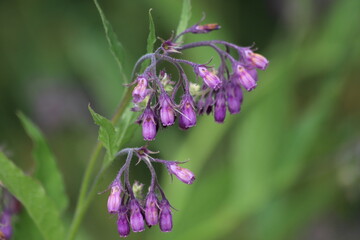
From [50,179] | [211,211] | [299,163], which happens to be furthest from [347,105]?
[50,179]

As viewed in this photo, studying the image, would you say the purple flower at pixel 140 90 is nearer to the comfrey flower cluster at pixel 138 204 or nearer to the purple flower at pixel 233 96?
the comfrey flower cluster at pixel 138 204

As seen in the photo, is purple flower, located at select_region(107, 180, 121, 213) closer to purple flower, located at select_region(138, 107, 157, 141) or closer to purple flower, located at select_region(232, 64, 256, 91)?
purple flower, located at select_region(138, 107, 157, 141)

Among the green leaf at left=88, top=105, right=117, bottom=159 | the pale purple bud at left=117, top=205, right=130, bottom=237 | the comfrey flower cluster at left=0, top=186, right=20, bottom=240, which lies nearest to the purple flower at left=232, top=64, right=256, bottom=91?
the green leaf at left=88, top=105, right=117, bottom=159

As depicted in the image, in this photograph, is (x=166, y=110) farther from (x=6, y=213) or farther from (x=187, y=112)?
(x=6, y=213)

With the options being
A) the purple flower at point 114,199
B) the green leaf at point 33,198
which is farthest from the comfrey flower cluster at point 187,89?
the green leaf at point 33,198

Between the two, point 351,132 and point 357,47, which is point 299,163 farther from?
A: point 357,47
